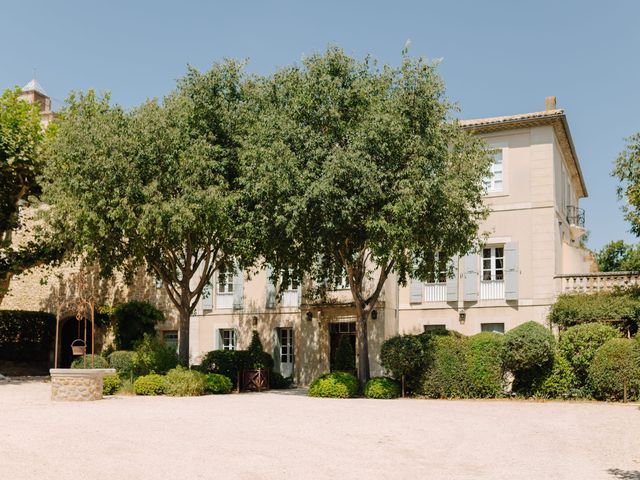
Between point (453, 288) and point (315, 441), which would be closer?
point (315, 441)

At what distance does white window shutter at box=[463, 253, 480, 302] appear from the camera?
83.8 feet

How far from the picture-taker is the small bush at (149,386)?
66.4 ft

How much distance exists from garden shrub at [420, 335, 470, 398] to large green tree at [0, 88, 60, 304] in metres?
13.6

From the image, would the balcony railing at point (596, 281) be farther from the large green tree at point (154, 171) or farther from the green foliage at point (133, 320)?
the green foliage at point (133, 320)

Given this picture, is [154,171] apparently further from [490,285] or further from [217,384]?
[490,285]

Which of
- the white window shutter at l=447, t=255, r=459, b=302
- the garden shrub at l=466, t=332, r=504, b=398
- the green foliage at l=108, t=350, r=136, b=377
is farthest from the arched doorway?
the garden shrub at l=466, t=332, r=504, b=398

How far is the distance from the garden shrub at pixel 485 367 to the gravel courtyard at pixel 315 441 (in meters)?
2.04

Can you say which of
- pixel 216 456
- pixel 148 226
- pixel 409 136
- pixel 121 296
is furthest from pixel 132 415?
pixel 121 296

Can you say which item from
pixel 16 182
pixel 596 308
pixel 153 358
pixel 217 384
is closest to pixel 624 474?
pixel 217 384

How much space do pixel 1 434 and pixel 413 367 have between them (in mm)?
11495

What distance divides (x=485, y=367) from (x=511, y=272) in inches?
248

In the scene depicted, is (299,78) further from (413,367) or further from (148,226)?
(413,367)

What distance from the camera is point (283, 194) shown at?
18906 millimetres

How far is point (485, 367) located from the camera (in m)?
19.5
